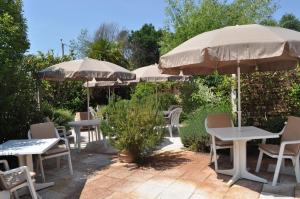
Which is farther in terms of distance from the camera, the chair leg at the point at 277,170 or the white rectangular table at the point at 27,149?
the chair leg at the point at 277,170

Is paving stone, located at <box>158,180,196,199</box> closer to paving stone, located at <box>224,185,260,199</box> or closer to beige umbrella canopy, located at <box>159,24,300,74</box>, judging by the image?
paving stone, located at <box>224,185,260,199</box>

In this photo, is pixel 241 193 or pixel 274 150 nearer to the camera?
pixel 241 193

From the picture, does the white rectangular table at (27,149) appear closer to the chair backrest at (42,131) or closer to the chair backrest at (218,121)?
the chair backrest at (42,131)

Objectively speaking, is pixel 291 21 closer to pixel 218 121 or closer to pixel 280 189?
pixel 218 121

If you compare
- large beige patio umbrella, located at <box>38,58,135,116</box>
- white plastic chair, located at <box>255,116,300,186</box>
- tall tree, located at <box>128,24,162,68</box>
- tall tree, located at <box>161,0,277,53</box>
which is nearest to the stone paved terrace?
white plastic chair, located at <box>255,116,300,186</box>

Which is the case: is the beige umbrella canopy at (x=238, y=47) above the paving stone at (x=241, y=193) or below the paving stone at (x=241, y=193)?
above

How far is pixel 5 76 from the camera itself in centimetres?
586

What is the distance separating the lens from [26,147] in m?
4.81

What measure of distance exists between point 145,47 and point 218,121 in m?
29.5

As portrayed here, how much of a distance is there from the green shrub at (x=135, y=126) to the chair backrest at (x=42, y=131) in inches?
44.3

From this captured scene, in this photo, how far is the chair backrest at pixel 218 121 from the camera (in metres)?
6.06

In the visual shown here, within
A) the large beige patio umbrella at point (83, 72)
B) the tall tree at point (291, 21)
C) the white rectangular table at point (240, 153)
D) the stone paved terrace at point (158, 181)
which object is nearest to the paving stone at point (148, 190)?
the stone paved terrace at point (158, 181)

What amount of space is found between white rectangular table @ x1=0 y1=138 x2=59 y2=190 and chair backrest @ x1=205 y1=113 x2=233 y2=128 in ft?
9.37

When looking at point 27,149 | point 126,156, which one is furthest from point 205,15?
point 27,149
